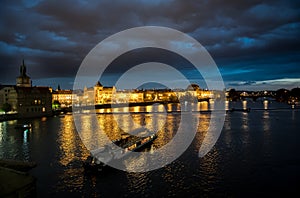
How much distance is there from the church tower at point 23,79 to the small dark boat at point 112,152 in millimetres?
69485

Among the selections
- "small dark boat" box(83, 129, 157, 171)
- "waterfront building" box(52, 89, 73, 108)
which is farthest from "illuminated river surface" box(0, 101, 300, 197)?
"waterfront building" box(52, 89, 73, 108)

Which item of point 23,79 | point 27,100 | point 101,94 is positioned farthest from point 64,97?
point 27,100

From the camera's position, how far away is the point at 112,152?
1947cm

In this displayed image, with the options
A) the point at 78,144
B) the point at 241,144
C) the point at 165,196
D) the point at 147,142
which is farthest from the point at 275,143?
the point at 78,144

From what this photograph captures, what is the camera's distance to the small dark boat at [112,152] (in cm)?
1717

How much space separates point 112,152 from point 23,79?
76075 mm

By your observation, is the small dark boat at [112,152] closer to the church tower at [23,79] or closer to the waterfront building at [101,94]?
the church tower at [23,79]

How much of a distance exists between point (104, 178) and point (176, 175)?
4793 mm

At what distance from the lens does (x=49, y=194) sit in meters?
13.7

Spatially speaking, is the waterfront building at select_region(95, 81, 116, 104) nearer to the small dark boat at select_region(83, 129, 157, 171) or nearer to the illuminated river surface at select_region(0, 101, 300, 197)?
the illuminated river surface at select_region(0, 101, 300, 197)

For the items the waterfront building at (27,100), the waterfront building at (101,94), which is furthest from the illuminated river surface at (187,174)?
the waterfront building at (101,94)

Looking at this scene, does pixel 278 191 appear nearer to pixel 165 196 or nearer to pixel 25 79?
pixel 165 196

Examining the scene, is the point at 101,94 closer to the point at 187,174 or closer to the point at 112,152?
the point at 112,152

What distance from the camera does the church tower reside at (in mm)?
82562
